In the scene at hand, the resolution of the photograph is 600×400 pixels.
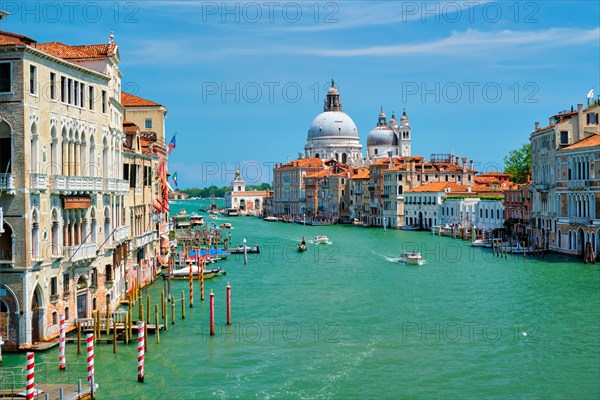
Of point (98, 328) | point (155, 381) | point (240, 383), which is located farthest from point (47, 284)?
point (240, 383)

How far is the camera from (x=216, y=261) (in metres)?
31.8

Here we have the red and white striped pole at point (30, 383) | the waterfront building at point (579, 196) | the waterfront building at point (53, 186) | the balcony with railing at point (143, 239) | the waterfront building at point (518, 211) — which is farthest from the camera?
the waterfront building at point (518, 211)

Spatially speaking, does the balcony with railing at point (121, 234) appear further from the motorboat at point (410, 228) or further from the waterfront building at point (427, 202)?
the motorboat at point (410, 228)

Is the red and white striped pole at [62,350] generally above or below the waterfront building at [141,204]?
below

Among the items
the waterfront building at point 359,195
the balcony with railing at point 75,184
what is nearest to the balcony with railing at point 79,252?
the balcony with railing at point 75,184

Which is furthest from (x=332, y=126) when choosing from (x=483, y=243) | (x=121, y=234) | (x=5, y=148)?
(x=5, y=148)

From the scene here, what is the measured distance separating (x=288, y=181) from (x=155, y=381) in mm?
71278

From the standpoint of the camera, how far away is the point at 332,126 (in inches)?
3674

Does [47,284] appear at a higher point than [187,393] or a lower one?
higher

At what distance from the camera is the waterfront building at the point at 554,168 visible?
101ft

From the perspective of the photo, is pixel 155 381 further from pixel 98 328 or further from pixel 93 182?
pixel 93 182

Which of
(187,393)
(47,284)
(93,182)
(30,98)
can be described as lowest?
(187,393)

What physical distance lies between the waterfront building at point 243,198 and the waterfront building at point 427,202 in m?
46.3

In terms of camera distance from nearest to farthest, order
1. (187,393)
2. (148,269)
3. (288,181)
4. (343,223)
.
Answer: (187,393) < (148,269) < (343,223) < (288,181)
